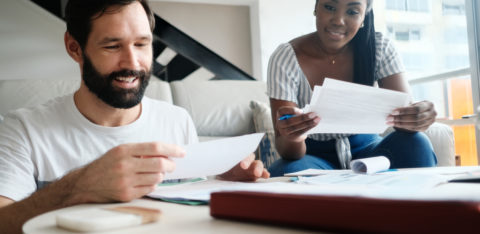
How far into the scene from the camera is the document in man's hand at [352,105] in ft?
3.48

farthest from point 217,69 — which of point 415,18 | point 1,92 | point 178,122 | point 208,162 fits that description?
point 208,162

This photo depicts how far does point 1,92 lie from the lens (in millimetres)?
2002

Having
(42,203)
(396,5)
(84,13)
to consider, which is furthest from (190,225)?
(396,5)

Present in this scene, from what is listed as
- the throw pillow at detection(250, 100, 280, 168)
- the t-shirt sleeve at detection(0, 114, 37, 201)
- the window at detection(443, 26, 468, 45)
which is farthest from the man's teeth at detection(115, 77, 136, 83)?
the window at detection(443, 26, 468, 45)

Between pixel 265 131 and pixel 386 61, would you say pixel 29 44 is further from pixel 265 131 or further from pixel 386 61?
pixel 386 61

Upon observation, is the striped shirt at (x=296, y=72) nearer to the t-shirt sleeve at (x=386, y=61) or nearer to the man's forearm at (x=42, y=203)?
the t-shirt sleeve at (x=386, y=61)

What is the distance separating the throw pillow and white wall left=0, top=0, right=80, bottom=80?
299 centimetres

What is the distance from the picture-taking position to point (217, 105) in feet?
8.16

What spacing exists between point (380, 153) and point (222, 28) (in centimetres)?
430

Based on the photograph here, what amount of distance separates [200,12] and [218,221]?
516 centimetres

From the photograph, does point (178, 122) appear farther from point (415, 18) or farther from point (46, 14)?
point (46, 14)

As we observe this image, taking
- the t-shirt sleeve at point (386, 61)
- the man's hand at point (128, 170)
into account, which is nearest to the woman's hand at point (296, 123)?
the t-shirt sleeve at point (386, 61)

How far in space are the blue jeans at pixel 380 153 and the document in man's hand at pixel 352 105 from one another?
170 millimetres

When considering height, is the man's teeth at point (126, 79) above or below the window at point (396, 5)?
below
